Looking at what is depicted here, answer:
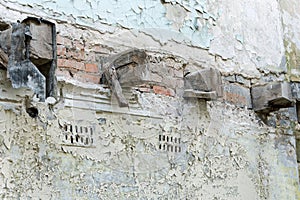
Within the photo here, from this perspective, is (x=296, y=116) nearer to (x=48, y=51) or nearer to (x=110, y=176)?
(x=110, y=176)

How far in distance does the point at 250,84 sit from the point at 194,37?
1.95 ft

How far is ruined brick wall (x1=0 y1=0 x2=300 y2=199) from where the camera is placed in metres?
2.61

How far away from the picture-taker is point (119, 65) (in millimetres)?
2914

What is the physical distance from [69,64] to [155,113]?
1.97 feet

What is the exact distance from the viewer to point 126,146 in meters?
2.92

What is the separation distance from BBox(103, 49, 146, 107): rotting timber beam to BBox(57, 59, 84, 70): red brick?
14 cm

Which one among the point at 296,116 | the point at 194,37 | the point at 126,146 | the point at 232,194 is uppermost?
the point at 194,37

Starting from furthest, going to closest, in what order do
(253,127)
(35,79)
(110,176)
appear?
(253,127), (110,176), (35,79)

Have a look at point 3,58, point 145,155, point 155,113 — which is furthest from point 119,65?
point 3,58

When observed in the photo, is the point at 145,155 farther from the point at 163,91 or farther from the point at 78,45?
the point at 78,45

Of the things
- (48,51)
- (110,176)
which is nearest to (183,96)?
(110,176)

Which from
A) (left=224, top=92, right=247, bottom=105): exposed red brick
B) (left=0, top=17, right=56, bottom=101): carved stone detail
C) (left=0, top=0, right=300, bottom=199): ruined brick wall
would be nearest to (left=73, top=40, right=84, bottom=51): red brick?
(left=0, top=0, right=300, bottom=199): ruined brick wall

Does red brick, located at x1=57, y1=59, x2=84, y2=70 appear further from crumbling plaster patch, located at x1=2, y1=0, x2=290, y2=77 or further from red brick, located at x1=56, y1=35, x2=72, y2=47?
crumbling plaster patch, located at x1=2, y1=0, x2=290, y2=77

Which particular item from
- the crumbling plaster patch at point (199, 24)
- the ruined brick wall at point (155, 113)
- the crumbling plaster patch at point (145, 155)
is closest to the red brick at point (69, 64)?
the ruined brick wall at point (155, 113)
